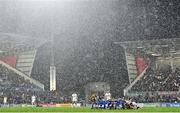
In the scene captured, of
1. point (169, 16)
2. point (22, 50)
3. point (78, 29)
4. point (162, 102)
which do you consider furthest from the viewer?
point (22, 50)

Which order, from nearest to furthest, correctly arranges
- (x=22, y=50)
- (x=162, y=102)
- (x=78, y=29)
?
(x=162, y=102), (x=78, y=29), (x=22, y=50)

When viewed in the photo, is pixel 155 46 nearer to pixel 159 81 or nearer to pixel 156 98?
pixel 159 81

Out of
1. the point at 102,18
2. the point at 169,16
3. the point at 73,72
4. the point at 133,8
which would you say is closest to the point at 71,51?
the point at 73,72

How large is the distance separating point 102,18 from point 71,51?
7.74 meters

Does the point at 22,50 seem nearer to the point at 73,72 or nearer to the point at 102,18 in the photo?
the point at 73,72

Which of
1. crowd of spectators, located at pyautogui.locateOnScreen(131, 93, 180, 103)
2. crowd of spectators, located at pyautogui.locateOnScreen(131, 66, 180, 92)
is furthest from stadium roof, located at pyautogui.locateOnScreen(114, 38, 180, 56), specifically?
crowd of spectators, located at pyautogui.locateOnScreen(131, 93, 180, 103)

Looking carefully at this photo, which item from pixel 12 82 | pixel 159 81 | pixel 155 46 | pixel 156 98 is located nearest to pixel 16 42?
Result: pixel 12 82

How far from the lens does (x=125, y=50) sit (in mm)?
66625

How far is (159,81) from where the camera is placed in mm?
64312

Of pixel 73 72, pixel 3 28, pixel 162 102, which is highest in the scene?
pixel 3 28

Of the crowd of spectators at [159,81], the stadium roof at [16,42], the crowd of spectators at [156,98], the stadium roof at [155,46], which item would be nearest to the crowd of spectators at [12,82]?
the stadium roof at [16,42]

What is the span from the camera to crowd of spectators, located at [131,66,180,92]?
200ft

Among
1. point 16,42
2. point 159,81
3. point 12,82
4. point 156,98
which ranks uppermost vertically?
point 16,42

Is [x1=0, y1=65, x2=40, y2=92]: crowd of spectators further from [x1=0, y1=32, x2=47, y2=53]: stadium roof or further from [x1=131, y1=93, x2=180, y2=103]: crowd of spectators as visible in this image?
[x1=131, y1=93, x2=180, y2=103]: crowd of spectators
